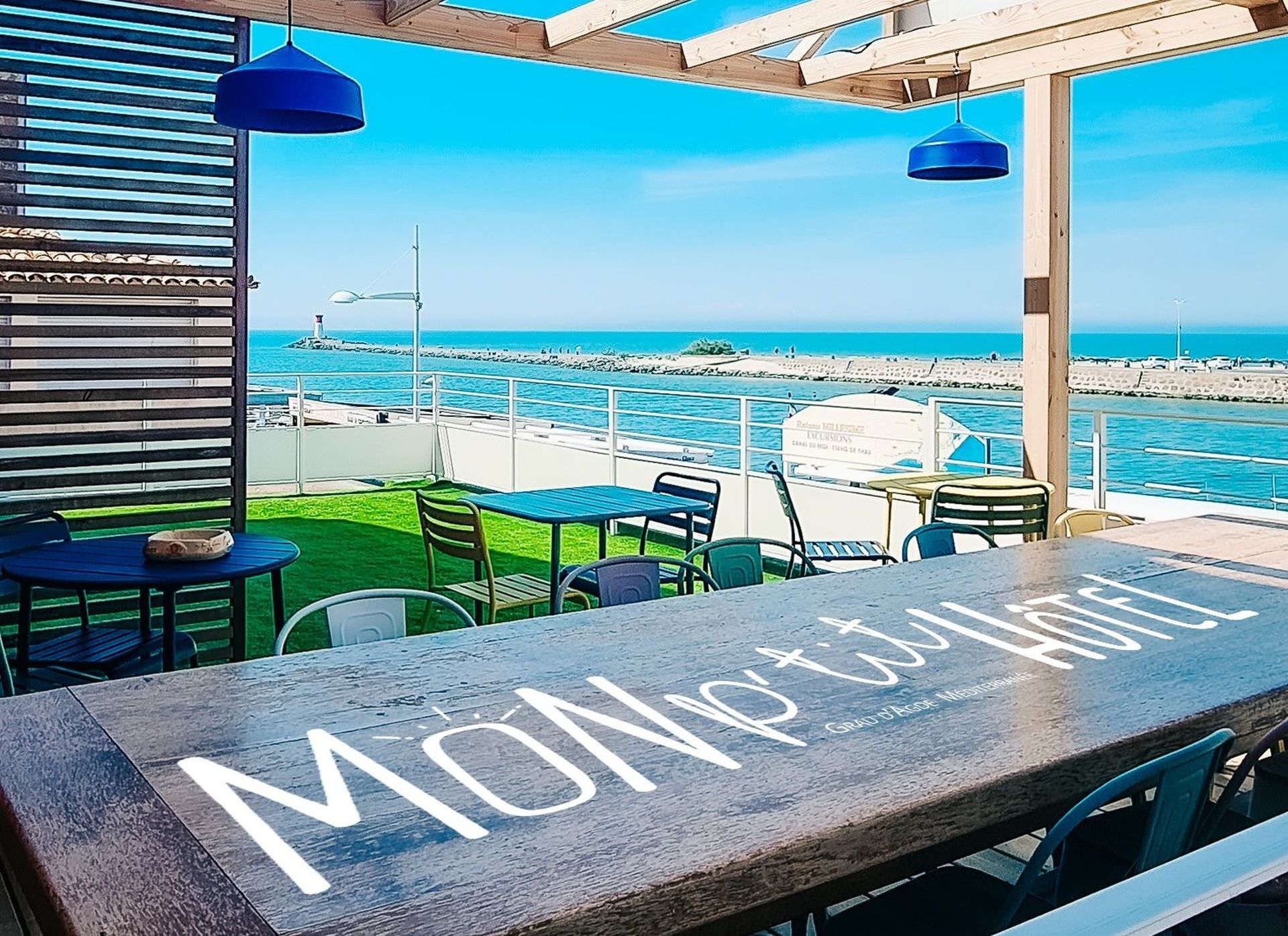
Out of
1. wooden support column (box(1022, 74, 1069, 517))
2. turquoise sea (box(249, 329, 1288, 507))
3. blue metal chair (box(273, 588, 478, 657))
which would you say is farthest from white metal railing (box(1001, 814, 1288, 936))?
turquoise sea (box(249, 329, 1288, 507))

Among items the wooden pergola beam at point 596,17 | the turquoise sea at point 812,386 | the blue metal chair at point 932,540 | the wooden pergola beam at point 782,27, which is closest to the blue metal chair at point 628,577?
the blue metal chair at point 932,540

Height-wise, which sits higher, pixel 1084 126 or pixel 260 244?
pixel 1084 126

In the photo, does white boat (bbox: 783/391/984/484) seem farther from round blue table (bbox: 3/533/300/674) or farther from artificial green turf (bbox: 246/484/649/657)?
round blue table (bbox: 3/533/300/674)

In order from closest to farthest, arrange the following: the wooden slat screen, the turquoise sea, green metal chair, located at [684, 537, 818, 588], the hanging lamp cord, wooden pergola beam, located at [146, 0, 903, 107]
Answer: green metal chair, located at [684, 537, 818, 588], the wooden slat screen, wooden pergola beam, located at [146, 0, 903, 107], the hanging lamp cord, the turquoise sea

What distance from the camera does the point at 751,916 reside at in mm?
1670

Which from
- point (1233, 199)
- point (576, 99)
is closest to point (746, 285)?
point (576, 99)

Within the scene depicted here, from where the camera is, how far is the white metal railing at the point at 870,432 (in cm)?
623

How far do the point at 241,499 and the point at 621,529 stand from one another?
11.4 feet

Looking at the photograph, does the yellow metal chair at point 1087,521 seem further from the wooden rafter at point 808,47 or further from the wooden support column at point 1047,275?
the wooden rafter at point 808,47

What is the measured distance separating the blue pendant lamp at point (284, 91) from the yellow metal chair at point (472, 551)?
157 centimetres

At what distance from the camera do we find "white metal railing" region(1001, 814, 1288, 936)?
796mm

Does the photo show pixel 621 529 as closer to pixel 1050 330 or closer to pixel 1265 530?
pixel 1050 330

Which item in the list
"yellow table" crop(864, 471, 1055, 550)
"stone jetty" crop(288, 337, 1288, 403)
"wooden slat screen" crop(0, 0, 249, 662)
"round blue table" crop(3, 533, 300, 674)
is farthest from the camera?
"stone jetty" crop(288, 337, 1288, 403)

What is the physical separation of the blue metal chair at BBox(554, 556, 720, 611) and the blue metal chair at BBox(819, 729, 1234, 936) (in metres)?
1.26
